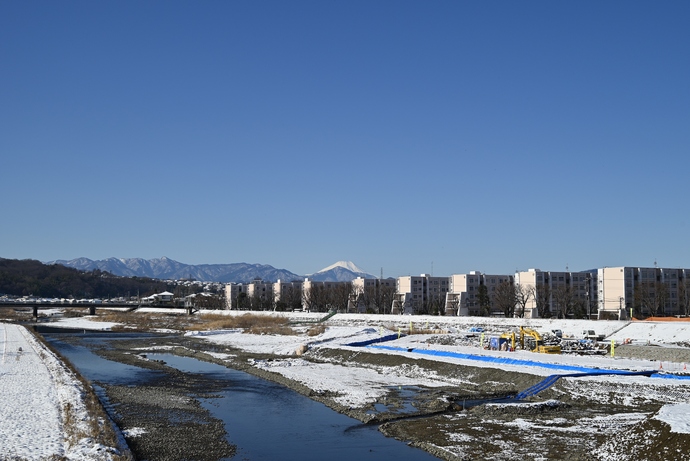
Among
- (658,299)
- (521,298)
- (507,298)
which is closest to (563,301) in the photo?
(507,298)

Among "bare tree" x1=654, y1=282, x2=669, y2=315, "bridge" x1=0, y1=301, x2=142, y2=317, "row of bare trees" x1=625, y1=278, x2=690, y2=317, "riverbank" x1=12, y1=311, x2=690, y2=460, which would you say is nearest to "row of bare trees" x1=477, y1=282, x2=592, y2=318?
"row of bare trees" x1=625, y1=278, x2=690, y2=317

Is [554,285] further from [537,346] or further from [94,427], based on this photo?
[94,427]

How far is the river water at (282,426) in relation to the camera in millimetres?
19703

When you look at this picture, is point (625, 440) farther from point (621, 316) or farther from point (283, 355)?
point (621, 316)

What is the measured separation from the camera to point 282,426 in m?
23.9

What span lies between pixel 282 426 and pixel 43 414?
28.5 feet

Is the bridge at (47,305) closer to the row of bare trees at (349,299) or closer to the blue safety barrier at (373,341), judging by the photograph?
the row of bare trees at (349,299)

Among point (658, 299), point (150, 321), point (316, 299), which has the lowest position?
point (150, 321)

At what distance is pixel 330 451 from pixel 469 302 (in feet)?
379

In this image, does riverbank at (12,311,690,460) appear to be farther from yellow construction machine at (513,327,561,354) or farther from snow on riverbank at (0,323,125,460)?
snow on riverbank at (0,323,125,460)

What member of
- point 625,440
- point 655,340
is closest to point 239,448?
point 625,440

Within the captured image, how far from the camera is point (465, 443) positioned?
2022 centimetres

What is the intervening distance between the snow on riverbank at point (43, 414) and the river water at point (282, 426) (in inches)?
95.3

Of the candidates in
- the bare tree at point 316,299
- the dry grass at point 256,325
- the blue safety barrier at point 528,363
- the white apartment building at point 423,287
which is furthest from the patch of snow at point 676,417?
the white apartment building at point 423,287
